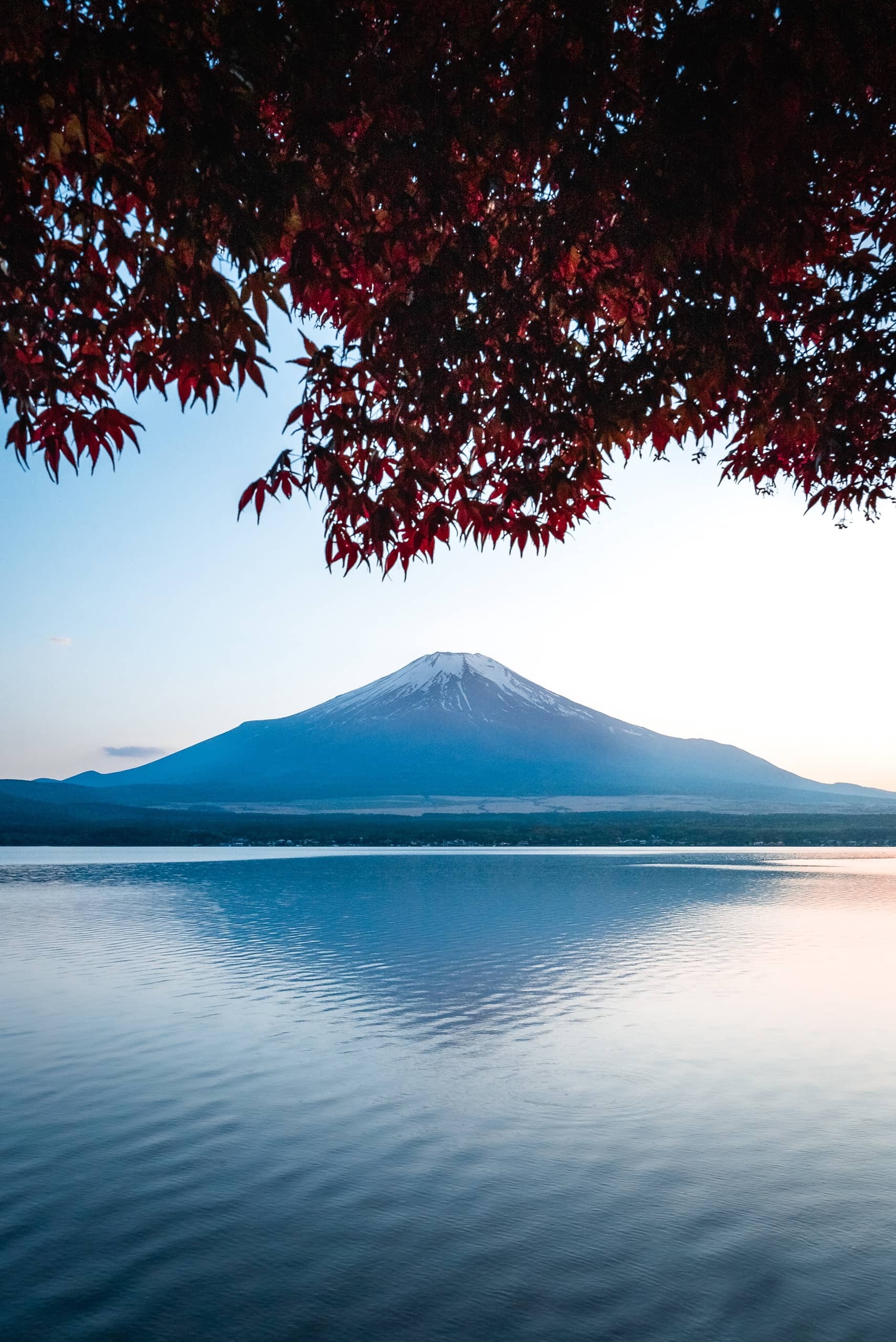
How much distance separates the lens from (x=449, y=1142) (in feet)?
22.5

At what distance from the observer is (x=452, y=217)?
199 inches

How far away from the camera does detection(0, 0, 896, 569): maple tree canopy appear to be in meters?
4.21

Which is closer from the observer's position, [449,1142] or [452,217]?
[452,217]

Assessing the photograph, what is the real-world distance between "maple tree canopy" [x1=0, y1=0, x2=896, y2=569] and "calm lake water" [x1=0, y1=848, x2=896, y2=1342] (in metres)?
3.91

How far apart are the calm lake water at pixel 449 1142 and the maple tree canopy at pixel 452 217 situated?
12.8 ft

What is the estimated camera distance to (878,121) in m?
4.80

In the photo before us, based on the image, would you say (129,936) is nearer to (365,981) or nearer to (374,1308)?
(365,981)

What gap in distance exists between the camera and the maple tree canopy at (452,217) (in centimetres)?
421

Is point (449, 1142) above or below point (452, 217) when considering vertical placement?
below

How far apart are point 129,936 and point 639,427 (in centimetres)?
1549

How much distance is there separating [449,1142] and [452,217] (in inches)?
239

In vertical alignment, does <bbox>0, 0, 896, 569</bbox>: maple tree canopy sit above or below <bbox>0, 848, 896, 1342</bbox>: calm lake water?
above

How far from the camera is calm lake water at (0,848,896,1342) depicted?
4.53 metres

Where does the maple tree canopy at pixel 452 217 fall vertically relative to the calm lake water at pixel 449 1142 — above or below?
above
